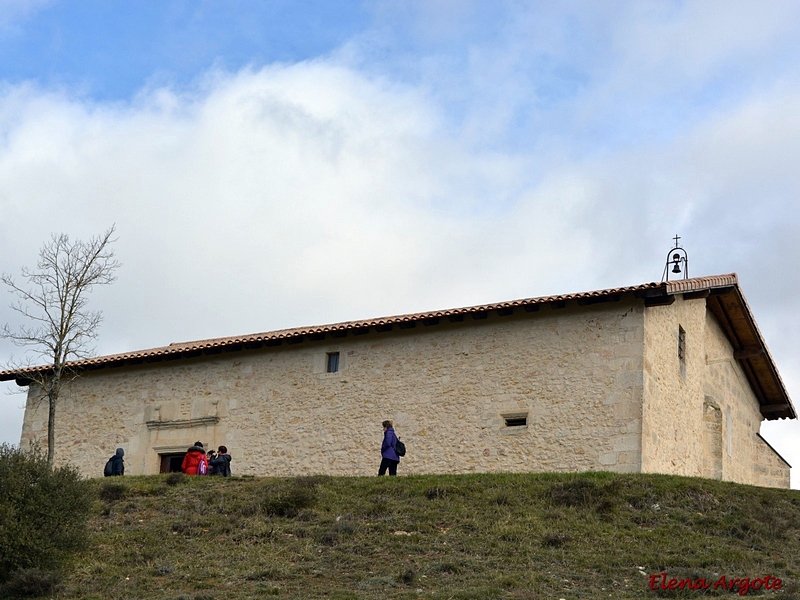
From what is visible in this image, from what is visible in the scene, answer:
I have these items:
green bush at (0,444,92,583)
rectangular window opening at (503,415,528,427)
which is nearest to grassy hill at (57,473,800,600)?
green bush at (0,444,92,583)

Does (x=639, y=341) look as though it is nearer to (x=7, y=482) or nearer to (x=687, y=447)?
(x=687, y=447)

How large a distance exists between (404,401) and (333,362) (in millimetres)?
2154

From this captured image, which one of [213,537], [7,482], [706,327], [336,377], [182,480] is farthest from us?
[706,327]

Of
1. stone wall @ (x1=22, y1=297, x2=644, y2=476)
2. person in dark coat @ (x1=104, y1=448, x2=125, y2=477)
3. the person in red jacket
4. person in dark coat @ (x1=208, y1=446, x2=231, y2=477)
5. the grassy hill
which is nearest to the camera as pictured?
the grassy hill

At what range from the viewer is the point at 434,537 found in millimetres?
16672

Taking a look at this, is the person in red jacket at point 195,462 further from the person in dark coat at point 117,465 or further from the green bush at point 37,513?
the green bush at point 37,513

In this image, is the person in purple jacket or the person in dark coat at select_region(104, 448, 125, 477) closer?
the person in purple jacket

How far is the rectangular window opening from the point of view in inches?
864

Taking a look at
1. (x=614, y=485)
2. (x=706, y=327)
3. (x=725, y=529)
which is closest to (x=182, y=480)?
(x=614, y=485)

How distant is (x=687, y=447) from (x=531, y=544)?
853 cm

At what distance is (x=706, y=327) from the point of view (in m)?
25.8

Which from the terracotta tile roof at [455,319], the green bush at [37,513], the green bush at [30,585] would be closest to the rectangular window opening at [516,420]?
the terracotta tile roof at [455,319]

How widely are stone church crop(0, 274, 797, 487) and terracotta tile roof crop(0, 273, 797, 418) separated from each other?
50 mm
